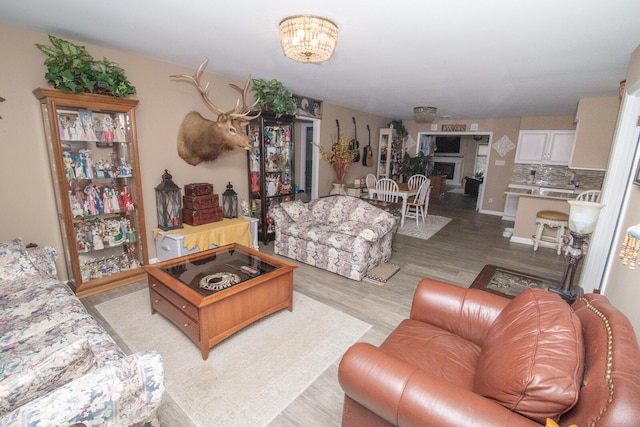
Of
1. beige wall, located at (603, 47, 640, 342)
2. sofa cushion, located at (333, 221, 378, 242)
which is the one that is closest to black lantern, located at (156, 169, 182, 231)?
sofa cushion, located at (333, 221, 378, 242)

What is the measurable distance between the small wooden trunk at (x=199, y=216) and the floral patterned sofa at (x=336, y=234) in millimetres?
781

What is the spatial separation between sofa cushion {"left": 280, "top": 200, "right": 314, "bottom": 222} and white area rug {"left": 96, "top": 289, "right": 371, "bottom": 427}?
1.42 meters

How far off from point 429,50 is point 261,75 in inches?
80.3

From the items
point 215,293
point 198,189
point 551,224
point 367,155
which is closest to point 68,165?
point 198,189

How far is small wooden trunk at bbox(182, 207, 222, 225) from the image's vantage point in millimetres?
3610

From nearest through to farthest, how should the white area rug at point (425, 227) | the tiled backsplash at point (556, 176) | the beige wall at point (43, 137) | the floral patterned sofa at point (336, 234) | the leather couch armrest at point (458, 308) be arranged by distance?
1. the leather couch armrest at point (458, 308)
2. the beige wall at point (43, 137)
3. the floral patterned sofa at point (336, 234)
4. the white area rug at point (425, 227)
5. the tiled backsplash at point (556, 176)

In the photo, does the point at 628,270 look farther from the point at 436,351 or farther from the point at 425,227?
the point at 425,227

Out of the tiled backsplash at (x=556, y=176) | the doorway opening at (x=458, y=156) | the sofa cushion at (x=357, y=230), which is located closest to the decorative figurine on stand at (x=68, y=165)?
the sofa cushion at (x=357, y=230)

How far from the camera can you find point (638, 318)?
1.72 m

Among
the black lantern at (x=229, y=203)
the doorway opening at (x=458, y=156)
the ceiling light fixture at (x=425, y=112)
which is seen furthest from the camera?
the doorway opening at (x=458, y=156)

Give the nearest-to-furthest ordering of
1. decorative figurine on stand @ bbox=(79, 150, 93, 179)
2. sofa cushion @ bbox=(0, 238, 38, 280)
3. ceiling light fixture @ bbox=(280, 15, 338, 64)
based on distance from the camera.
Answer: ceiling light fixture @ bbox=(280, 15, 338, 64) → sofa cushion @ bbox=(0, 238, 38, 280) → decorative figurine on stand @ bbox=(79, 150, 93, 179)

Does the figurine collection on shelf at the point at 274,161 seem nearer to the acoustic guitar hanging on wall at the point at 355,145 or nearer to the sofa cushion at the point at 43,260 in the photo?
the acoustic guitar hanging on wall at the point at 355,145

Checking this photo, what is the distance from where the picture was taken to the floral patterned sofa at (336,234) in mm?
3471

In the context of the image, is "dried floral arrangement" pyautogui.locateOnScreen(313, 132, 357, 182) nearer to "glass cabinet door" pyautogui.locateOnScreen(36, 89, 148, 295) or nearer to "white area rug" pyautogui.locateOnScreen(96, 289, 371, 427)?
"glass cabinet door" pyautogui.locateOnScreen(36, 89, 148, 295)
